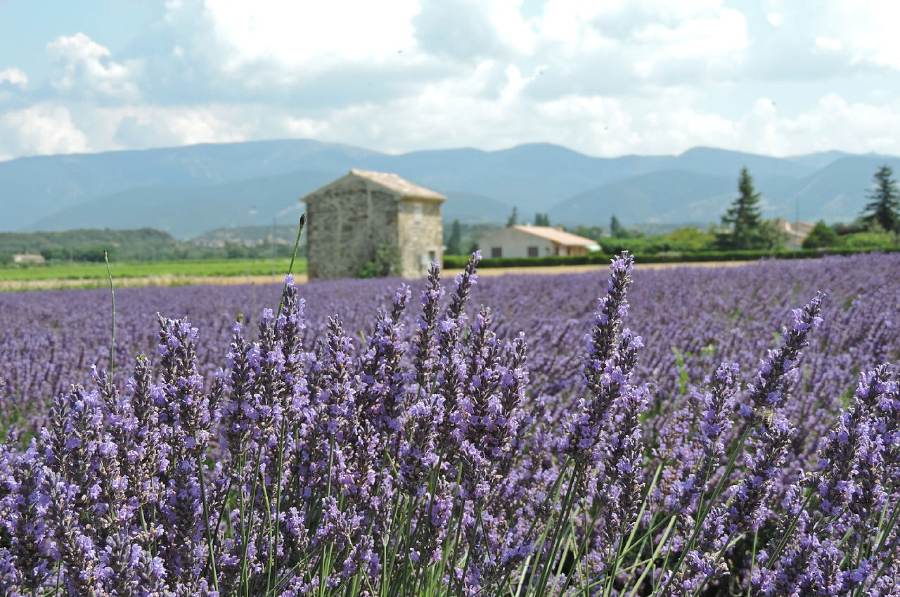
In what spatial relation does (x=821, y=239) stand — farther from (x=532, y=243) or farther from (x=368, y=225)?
(x=532, y=243)

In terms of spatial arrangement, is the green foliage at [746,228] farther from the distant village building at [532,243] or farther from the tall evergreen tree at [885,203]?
the distant village building at [532,243]

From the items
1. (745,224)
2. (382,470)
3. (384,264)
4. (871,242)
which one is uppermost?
(745,224)

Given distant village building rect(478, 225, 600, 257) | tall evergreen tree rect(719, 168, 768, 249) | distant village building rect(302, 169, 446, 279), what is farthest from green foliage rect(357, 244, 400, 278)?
distant village building rect(478, 225, 600, 257)

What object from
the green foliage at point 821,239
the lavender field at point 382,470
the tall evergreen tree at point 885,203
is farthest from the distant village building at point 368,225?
the tall evergreen tree at point 885,203

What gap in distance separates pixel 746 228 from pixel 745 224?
47.8 inches

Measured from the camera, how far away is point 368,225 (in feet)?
92.0

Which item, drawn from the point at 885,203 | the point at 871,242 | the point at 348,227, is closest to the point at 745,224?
the point at 885,203

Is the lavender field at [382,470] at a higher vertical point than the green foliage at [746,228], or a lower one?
lower

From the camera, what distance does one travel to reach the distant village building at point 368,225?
27.5 m

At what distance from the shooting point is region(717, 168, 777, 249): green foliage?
5116 cm

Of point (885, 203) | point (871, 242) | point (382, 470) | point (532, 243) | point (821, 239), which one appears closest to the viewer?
→ point (382, 470)

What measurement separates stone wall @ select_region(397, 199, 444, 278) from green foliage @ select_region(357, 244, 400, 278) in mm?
337

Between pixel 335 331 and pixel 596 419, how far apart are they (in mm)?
708

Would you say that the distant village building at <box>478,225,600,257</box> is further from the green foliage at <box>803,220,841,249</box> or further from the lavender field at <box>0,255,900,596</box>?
the lavender field at <box>0,255,900,596</box>
